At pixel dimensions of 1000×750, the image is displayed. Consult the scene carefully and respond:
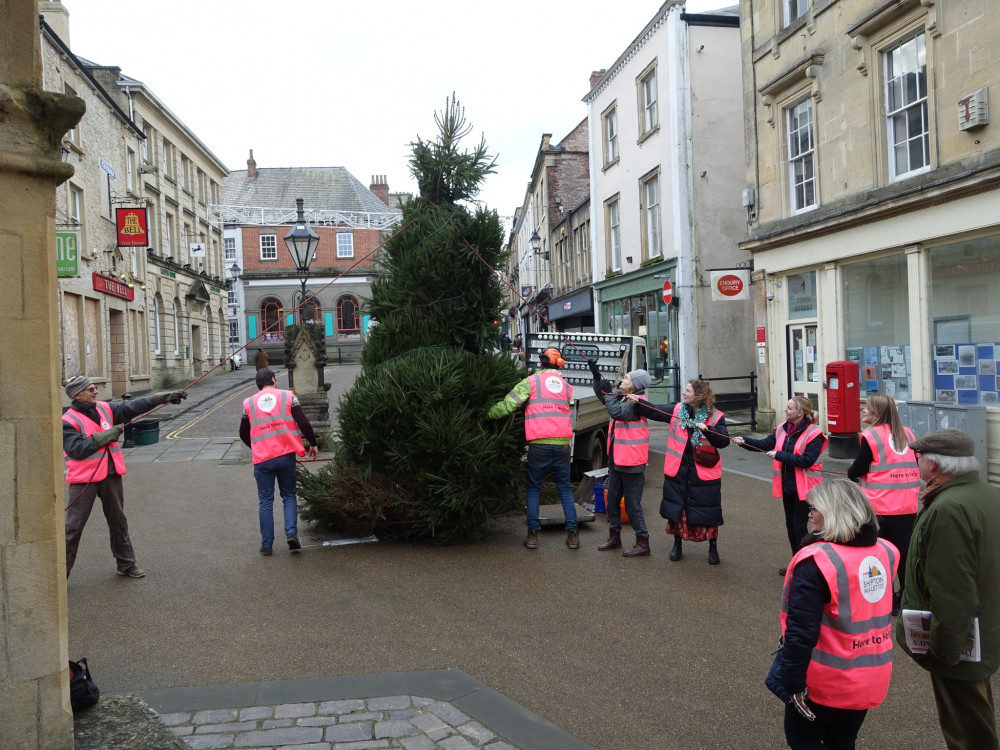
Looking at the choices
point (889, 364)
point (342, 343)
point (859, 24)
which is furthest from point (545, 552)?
point (342, 343)

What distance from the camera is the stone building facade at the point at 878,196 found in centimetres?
1073

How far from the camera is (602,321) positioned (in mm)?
26469

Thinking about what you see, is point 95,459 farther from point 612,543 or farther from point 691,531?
point 691,531

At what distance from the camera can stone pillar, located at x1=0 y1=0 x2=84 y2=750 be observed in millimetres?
2869

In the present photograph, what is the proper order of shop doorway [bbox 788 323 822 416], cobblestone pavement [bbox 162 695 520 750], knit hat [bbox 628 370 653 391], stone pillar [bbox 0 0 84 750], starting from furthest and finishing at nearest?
shop doorway [bbox 788 323 822 416]
knit hat [bbox 628 370 653 391]
cobblestone pavement [bbox 162 695 520 750]
stone pillar [bbox 0 0 84 750]

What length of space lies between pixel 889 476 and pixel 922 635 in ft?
8.69

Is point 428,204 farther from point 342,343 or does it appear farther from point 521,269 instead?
→ point 342,343

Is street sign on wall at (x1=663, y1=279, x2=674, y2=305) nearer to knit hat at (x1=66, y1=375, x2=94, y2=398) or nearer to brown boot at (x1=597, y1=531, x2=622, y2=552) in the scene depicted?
brown boot at (x1=597, y1=531, x2=622, y2=552)

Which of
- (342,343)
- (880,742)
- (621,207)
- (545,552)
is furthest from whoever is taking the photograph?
(342,343)

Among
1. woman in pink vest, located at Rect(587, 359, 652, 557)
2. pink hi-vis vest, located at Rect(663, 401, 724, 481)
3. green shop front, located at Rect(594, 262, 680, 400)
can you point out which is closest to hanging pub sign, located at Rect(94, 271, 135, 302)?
green shop front, located at Rect(594, 262, 680, 400)

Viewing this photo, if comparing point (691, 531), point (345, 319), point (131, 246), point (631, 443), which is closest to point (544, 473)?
point (631, 443)

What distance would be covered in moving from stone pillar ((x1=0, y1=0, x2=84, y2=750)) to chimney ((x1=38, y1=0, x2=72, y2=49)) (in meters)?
23.1

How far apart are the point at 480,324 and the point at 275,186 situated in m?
52.5

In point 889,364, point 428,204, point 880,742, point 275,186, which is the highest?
point 275,186
